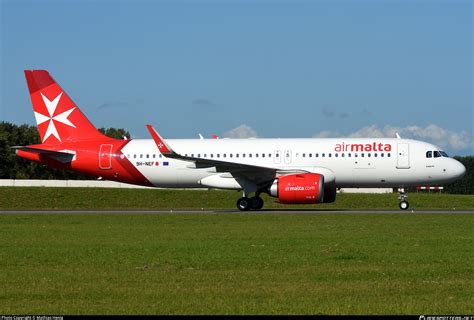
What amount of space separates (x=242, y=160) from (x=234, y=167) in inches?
93.3

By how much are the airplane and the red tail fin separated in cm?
5

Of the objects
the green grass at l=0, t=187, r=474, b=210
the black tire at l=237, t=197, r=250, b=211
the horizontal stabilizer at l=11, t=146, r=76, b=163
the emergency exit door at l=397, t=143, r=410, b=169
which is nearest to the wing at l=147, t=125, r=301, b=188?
the black tire at l=237, t=197, r=250, b=211

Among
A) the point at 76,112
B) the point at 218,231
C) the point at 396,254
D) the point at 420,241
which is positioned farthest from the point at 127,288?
the point at 76,112

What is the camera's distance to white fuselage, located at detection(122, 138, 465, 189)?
41.8 meters

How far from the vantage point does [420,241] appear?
73.2 feet

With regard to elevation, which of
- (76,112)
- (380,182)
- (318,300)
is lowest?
(318,300)

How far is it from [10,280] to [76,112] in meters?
32.4

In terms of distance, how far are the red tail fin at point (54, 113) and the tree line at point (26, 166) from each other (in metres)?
42.8

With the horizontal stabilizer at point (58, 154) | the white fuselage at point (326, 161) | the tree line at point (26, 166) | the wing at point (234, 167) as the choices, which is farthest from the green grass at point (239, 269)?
the tree line at point (26, 166)

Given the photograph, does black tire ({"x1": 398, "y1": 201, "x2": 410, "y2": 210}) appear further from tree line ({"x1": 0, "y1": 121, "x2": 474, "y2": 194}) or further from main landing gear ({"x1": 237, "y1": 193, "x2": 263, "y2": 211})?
tree line ({"x1": 0, "y1": 121, "x2": 474, "y2": 194})

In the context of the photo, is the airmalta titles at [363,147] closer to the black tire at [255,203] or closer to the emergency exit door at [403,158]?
the emergency exit door at [403,158]

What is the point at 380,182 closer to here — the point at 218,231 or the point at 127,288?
the point at 218,231

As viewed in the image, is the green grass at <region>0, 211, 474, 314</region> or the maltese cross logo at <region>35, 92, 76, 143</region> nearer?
the green grass at <region>0, 211, 474, 314</region>

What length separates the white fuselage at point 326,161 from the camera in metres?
41.8
